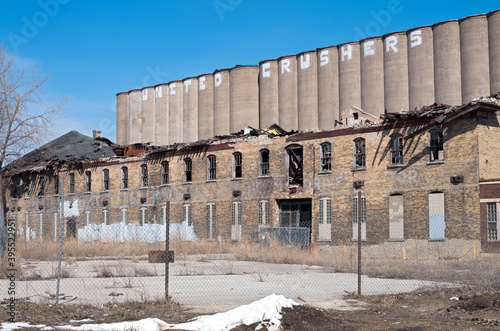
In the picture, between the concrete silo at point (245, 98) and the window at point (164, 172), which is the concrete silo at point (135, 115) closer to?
the concrete silo at point (245, 98)

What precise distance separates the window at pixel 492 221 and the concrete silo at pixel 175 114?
139 ft

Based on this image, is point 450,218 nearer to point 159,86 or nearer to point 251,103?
point 251,103

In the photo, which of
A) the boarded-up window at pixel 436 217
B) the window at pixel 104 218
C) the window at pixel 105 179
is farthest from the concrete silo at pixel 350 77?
the boarded-up window at pixel 436 217

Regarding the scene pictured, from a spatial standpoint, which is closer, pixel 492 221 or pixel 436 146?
pixel 492 221

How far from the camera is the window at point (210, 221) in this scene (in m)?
36.8

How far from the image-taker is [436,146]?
27703 millimetres

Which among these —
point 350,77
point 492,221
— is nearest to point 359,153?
point 492,221

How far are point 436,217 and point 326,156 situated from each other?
7.43 m

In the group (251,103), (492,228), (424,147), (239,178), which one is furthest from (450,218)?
(251,103)

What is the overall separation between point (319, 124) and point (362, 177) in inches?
814

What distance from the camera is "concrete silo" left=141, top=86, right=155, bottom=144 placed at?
67000mm

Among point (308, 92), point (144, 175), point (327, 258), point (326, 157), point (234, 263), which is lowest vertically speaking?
point (234, 263)

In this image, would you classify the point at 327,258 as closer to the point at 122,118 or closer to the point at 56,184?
the point at 56,184

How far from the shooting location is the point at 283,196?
33688 millimetres
